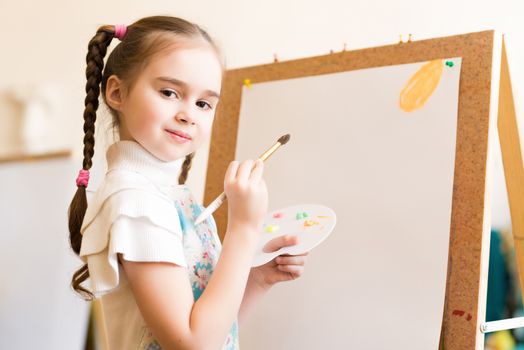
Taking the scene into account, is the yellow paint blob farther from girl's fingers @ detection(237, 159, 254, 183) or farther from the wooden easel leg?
the wooden easel leg

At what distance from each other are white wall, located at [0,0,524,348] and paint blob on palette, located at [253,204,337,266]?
77 cm

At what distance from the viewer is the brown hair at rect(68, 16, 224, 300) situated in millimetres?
808

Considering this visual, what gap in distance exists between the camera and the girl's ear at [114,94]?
83 cm

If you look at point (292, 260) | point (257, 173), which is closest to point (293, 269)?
point (292, 260)

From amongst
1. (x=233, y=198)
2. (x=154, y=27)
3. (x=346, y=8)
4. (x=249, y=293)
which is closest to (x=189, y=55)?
(x=154, y=27)

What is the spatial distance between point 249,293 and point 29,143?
1664mm

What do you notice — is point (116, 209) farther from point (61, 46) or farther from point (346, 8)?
point (61, 46)

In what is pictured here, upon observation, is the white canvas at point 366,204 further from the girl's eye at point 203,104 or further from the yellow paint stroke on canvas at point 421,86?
the girl's eye at point 203,104

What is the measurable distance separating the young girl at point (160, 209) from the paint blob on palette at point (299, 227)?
0.03 metres

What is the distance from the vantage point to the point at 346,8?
1.87 meters

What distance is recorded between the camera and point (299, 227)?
0.96m

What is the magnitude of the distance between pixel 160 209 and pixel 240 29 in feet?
4.76

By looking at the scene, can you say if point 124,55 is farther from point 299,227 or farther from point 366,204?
point 366,204

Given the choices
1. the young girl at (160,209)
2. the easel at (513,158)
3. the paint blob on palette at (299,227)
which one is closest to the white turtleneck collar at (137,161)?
the young girl at (160,209)
